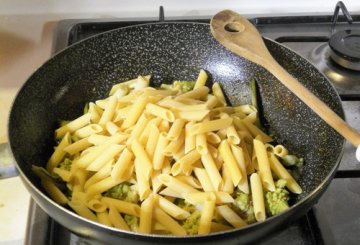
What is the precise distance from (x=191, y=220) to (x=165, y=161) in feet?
0.38

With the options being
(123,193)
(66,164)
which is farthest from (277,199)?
(66,164)

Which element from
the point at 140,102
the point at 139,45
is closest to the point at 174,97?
the point at 140,102

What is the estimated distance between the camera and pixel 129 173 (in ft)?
2.55

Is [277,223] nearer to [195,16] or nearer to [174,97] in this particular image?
[174,97]

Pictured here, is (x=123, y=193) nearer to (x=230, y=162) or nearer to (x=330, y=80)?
(x=230, y=162)

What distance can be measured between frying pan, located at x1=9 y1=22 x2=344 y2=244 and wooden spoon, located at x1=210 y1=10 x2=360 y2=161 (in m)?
0.07

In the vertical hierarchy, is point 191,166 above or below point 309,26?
below

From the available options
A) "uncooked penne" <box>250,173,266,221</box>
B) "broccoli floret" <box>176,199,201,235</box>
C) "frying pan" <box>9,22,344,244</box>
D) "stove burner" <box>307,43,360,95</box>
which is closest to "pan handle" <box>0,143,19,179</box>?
"frying pan" <box>9,22,344,244</box>

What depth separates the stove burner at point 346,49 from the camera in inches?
40.4

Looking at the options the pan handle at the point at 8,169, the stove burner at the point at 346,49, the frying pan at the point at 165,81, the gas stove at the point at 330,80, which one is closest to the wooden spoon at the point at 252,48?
the frying pan at the point at 165,81

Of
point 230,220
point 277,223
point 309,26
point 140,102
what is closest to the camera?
point 277,223

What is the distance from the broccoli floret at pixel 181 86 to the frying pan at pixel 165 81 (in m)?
0.03

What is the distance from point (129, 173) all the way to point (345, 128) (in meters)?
0.36

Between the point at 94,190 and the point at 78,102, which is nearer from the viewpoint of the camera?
the point at 94,190
